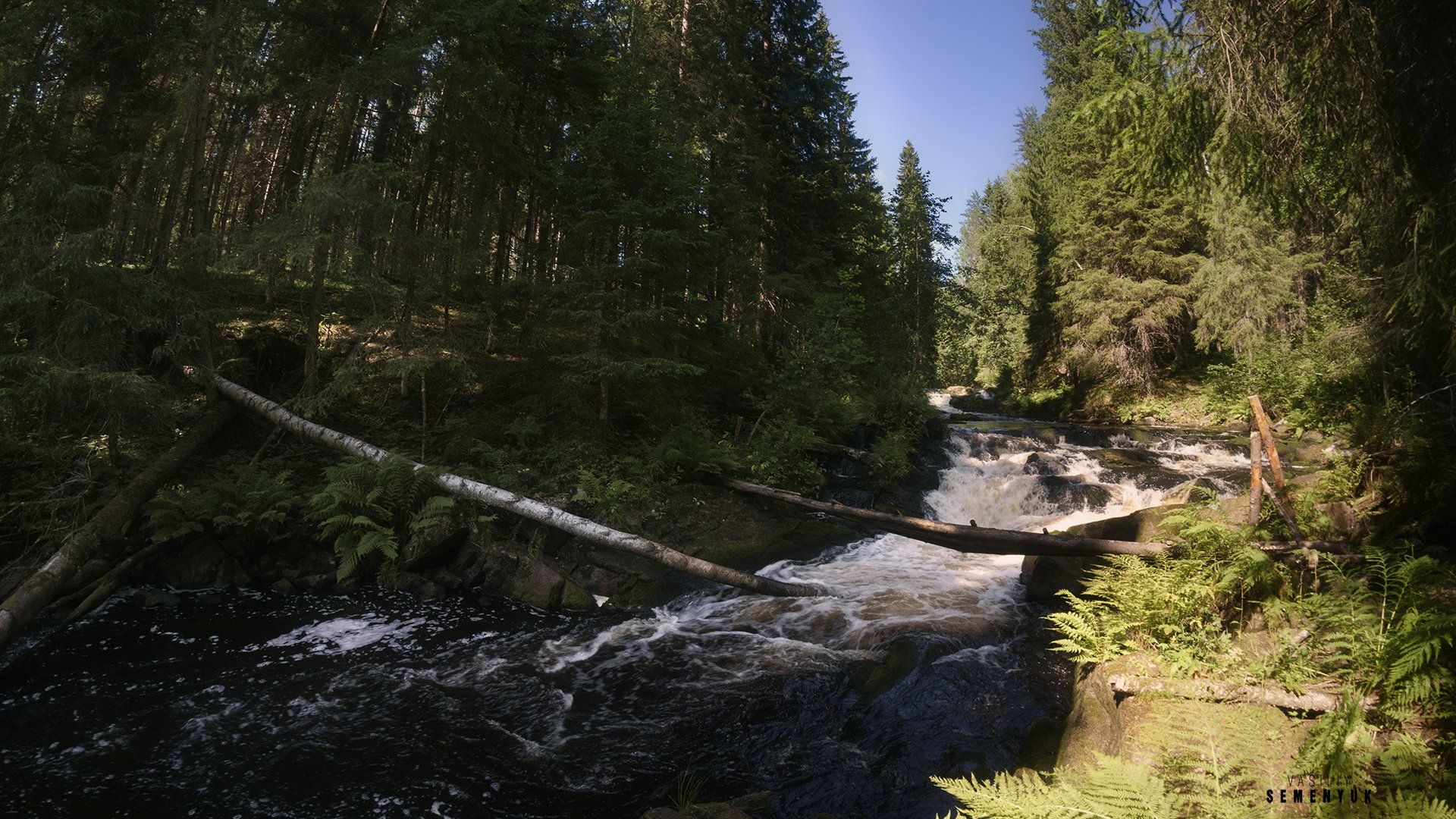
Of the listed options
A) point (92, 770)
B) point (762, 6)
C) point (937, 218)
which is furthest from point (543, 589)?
point (937, 218)

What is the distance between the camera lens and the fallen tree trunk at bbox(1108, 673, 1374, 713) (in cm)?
420

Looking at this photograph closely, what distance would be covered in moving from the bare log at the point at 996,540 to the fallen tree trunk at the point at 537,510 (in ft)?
4.99

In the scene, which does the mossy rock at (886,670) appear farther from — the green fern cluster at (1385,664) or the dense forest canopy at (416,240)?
the dense forest canopy at (416,240)

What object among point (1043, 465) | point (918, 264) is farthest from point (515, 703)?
point (918, 264)

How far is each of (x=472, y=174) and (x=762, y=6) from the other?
35.3 ft

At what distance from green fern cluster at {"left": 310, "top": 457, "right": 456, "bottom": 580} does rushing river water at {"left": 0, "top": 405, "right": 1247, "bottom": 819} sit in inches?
31.9

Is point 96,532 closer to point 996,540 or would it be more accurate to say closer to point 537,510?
point 537,510

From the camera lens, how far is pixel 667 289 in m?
12.4

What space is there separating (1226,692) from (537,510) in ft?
26.9

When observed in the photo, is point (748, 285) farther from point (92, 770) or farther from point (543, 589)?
point (92, 770)

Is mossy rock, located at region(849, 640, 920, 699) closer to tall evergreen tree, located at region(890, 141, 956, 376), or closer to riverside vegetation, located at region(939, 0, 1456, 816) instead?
riverside vegetation, located at region(939, 0, 1456, 816)

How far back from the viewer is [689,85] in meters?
16.7

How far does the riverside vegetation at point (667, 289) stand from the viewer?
4.89 meters

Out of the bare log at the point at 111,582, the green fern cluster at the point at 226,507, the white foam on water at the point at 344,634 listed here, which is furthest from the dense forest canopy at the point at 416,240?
the white foam on water at the point at 344,634
